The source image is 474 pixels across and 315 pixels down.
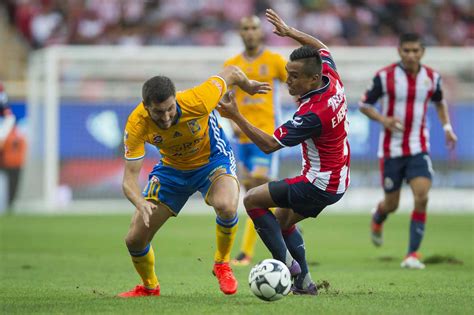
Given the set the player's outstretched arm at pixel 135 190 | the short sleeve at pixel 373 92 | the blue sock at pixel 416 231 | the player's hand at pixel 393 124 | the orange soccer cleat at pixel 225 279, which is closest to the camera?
the player's outstretched arm at pixel 135 190

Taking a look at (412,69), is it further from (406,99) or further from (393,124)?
(393,124)

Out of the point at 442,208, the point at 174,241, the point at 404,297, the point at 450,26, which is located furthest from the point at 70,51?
the point at 404,297

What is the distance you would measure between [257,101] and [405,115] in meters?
1.89

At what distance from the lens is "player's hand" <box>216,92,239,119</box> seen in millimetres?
7715

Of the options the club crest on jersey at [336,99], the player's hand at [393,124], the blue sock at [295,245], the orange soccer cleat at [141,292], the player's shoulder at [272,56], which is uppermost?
the player's shoulder at [272,56]

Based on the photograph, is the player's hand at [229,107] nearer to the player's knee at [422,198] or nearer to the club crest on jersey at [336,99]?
the club crest on jersey at [336,99]

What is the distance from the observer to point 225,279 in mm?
8188

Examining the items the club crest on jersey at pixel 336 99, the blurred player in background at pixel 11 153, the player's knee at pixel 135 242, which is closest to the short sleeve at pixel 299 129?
the club crest on jersey at pixel 336 99

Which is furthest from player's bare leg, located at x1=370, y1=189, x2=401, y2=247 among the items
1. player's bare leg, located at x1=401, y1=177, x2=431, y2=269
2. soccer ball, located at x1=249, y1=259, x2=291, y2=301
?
soccer ball, located at x1=249, y1=259, x2=291, y2=301

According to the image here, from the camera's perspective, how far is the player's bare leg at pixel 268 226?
313 inches

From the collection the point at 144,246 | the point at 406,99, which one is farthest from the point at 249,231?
the point at 144,246

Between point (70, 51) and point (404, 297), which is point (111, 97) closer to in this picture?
point (70, 51)

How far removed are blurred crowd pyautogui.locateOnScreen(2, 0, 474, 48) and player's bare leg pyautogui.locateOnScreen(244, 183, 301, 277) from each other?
1494cm

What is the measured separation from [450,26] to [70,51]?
10.5 meters
